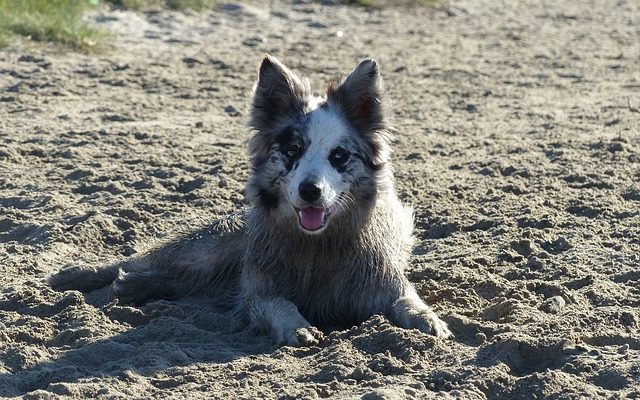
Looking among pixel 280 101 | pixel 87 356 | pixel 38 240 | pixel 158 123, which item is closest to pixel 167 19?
pixel 158 123

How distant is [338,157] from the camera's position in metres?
6.45

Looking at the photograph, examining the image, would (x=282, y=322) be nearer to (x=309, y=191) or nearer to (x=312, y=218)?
(x=312, y=218)

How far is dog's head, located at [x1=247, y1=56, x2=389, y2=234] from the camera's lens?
20.8 feet

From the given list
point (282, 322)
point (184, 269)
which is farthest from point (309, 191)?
point (184, 269)

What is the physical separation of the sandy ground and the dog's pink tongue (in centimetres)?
58

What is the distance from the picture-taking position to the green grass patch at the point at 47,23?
1250 centimetres

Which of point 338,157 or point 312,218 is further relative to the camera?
point 338,157

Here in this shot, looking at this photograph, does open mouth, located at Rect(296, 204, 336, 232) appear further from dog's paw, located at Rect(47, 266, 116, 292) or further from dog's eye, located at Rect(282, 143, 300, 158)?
dog's paw, located at Rect(47, 266, 116, 292)

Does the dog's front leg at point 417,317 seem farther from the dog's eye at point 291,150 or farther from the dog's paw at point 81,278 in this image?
the dog's paw at point 81,278

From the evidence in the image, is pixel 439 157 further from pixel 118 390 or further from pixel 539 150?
pixel 118 390

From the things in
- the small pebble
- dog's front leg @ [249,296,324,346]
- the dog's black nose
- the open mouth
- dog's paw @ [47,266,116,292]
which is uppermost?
the dog's black nose

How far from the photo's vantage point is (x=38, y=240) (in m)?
7.75

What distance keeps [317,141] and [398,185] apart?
2.71 meters

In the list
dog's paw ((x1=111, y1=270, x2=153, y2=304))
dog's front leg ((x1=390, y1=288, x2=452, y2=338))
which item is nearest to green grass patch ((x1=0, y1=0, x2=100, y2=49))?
dog's paw ((x1=111, y1=270, x2=153, y2=304))
